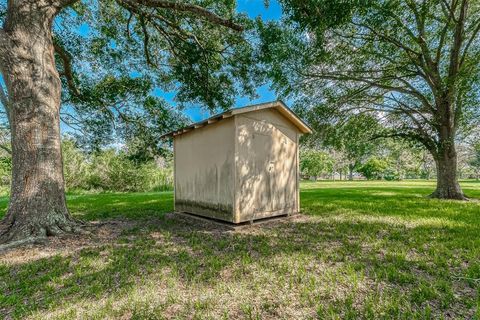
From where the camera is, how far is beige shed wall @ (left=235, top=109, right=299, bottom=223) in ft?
18.8

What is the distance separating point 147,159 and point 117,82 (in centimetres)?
332

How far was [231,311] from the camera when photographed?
2250 mm

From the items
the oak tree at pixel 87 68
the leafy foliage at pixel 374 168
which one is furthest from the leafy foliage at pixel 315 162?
the oak tree at pixel 87 68

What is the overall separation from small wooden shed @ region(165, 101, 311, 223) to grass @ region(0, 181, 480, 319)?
995 mm

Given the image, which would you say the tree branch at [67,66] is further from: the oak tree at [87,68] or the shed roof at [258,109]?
the shed roof at [258,109]

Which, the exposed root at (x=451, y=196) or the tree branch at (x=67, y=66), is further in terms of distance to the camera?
the exposed root at (x=451, y=196)

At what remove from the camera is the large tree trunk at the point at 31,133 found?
4.36 m

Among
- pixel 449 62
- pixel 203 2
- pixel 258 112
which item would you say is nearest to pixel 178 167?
pixel 258 112

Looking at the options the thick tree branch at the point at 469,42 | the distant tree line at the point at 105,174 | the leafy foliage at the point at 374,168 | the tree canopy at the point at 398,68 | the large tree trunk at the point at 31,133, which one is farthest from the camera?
the leafy foliage at the point at 374,168

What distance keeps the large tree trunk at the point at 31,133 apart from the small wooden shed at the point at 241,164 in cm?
325

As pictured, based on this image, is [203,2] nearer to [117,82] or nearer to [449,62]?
[117,82]

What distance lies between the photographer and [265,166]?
629 centimetres

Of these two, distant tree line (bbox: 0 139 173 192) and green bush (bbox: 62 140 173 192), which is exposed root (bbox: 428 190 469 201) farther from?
green bush (bbox: 62 140 173 192)

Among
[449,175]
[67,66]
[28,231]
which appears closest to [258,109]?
[28,231]
